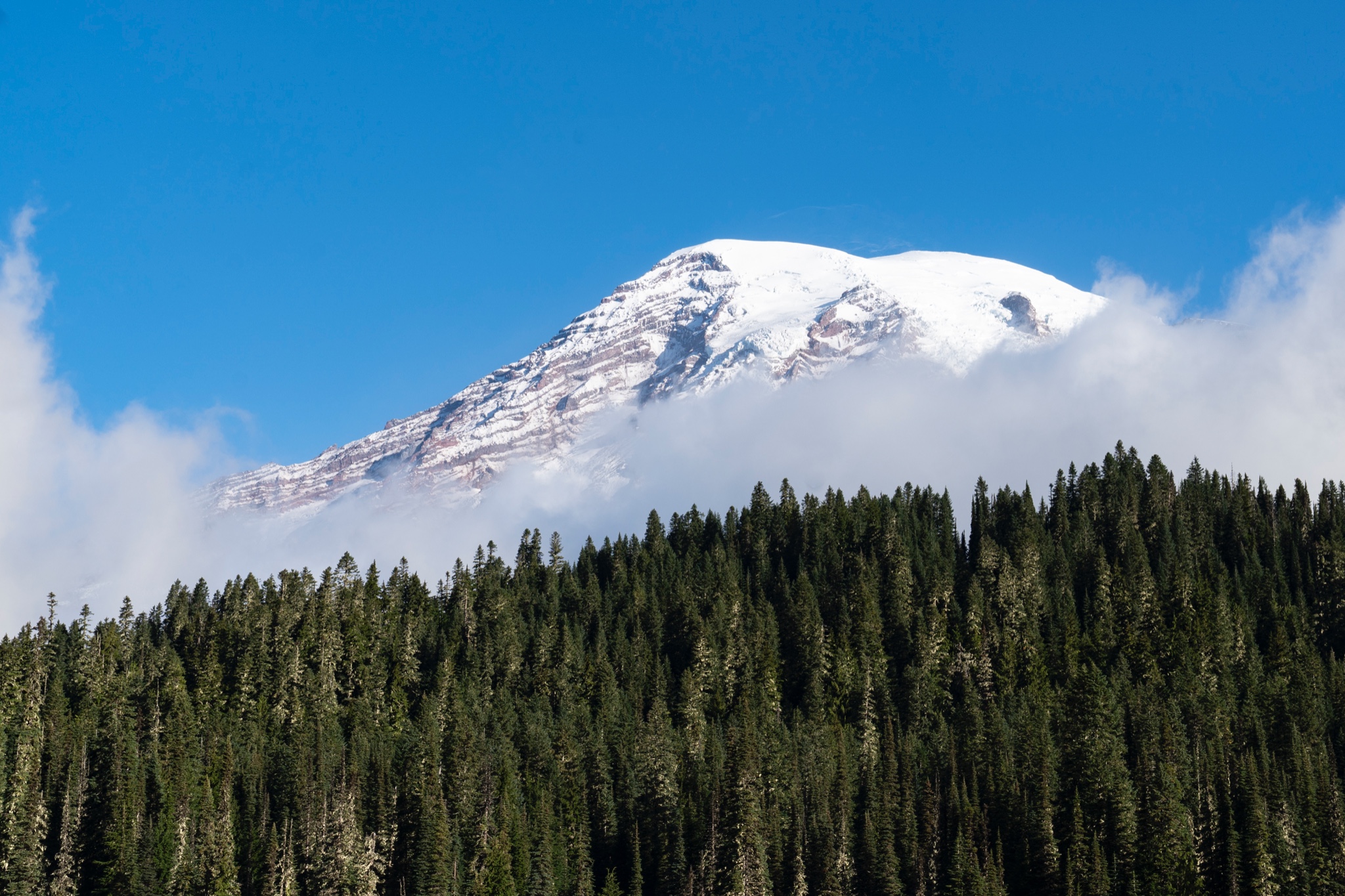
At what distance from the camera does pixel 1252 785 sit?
12862 cm

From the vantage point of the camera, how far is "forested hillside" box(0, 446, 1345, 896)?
12762 cm

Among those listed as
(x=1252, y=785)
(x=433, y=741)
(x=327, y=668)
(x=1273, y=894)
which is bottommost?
(x=1273, y=894)

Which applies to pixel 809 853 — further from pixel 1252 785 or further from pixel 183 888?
pixel 183 888

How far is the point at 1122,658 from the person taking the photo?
17988 cm

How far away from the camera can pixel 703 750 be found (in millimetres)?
155125

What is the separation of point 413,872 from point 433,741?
62.7ft

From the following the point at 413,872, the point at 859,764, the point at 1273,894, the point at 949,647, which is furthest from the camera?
the point at 949,647

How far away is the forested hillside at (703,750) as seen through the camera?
127625 mm

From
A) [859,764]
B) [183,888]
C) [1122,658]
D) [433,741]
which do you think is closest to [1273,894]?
[859,764]

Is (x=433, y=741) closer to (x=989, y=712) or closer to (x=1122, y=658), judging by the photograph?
(x=989, y=712)

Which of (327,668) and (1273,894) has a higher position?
(327,668)

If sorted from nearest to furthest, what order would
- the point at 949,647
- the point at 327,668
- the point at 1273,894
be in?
the point at 1273,894 → the point at 327,668 → the point at 949,647

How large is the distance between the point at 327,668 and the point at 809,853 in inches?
2719

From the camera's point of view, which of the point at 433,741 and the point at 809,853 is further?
the point at 433,741
